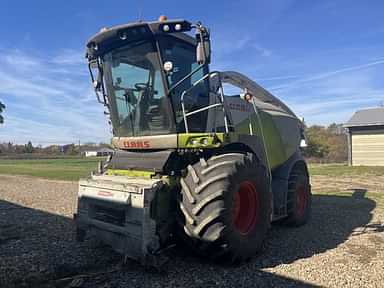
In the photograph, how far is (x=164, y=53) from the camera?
19.1 feet

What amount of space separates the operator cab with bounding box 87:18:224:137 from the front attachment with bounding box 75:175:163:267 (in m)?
1.02

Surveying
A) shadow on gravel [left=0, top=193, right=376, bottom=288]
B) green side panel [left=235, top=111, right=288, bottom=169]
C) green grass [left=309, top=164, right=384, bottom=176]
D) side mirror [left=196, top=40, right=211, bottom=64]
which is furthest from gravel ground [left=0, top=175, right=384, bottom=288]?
green grass [left=309, top=164, right=384, bottom=176]

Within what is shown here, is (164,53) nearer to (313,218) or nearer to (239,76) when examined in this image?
(239,76)

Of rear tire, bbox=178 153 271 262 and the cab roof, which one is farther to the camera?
the cab roof

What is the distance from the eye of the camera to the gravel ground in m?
4.82

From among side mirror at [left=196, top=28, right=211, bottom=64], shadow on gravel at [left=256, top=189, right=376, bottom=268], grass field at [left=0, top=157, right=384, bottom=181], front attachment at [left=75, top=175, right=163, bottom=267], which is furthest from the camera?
grass field at [left=0, top=157, right=384, bottom=181]

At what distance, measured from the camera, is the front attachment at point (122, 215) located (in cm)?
495

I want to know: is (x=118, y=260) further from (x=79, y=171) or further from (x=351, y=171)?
(x=79, y=171)

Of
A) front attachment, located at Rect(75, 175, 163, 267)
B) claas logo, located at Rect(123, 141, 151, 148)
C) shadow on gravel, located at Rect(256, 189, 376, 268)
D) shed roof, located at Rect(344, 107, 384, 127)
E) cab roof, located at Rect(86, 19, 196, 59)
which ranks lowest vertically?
shadow on gravel, located at Rect(256, 189, 376, 268)

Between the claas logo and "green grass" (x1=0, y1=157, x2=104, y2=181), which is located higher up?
the claas logo

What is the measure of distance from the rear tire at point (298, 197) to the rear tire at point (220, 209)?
2334 millimetres

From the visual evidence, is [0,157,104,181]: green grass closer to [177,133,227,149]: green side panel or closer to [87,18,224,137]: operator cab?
[87,18,224,137]: operator cab

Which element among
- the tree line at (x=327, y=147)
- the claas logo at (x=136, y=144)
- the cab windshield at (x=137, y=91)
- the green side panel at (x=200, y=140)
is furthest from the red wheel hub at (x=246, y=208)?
the tree line at (x=327, y=147)

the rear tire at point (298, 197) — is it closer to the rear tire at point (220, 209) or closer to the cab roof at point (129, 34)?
the rear tire at point (220, 209)
